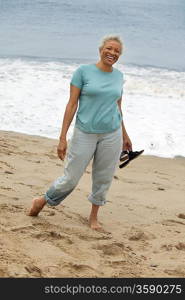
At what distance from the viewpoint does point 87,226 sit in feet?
16.5

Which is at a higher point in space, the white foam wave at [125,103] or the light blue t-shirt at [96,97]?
the light blue t-shirt at [96,97]

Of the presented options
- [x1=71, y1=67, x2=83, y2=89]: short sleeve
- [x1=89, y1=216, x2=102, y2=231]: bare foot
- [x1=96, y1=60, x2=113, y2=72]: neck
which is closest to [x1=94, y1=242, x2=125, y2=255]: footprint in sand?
[x1=89, y1=216, x2=102, y2=231]: bare foot

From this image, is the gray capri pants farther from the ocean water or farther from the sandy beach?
the ocean water

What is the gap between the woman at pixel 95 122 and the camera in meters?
4.52

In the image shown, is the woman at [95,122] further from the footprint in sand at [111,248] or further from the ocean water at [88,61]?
the ocean water at [88,61]

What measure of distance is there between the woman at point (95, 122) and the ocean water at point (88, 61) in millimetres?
4161

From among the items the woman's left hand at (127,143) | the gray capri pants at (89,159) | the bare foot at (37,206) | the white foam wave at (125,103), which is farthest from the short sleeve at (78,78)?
the white foam wave at (125,103)

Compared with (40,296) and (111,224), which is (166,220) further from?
(40,296)

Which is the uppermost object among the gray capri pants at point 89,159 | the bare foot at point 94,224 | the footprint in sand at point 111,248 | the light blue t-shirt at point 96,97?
the light blue t-shirt at point 96,97

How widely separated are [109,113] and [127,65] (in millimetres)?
13107

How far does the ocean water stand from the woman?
13.7ft

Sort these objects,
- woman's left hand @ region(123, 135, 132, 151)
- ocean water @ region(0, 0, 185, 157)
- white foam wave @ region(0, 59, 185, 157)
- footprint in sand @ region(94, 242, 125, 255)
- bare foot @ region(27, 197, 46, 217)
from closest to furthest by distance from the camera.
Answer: footprint in sand @ region(94, 242, 125, 255)
bare foot @ region(27, 197, 46, 217)
woman's left hand @ region(123, 135, 132, 151)
white foam wave @ region(0, 59, 185, 157)
ocean water @ region(0, 0, 185, 157)

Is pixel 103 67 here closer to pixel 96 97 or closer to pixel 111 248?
pixel 96 97

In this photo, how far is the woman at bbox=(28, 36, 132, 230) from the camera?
14.8 feet
